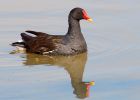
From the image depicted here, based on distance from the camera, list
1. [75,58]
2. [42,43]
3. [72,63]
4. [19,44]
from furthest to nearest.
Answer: [19,44] → [42,43] → [75,58] → [72,63]

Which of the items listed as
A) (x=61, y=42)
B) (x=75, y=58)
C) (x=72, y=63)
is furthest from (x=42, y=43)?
(x=72, y=63)

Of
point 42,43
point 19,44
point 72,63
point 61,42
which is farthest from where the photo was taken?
point 19,44

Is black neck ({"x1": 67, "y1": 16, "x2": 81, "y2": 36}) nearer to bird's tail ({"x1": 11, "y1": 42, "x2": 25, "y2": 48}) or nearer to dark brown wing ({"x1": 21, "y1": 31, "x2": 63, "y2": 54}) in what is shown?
dark brown wing ({"x1": 21, "y1": 31, "x2": 63, "y2": 54})

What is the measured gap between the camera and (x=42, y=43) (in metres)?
14.4

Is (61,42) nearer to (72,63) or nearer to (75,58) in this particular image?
(75,58)

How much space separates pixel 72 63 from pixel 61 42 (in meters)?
0.81

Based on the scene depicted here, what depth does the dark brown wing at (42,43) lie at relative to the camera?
46.7 feet

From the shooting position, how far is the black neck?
14414 millimetres

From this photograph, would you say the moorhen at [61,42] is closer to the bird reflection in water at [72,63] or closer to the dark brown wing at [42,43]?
the dark brown wing at [42,43]

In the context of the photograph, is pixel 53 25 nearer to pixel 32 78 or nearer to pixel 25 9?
pixel 25 9

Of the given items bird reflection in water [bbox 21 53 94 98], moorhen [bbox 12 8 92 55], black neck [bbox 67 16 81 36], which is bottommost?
bird reflection in water [bbox 21 53 94 98]

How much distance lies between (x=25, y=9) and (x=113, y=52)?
364cm

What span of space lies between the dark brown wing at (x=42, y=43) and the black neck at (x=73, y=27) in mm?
315

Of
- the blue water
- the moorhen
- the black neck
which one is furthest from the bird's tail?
the black neck
